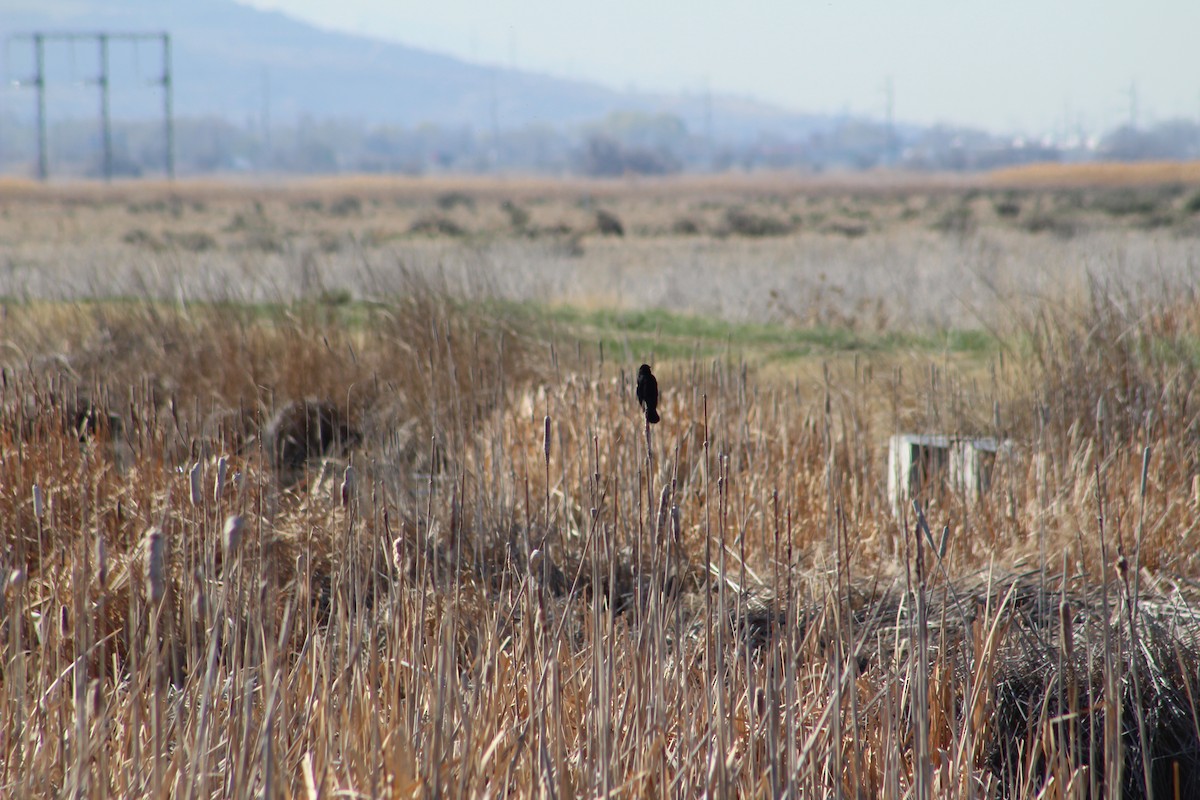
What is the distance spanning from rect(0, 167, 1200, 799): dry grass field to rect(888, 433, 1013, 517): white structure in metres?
0.07

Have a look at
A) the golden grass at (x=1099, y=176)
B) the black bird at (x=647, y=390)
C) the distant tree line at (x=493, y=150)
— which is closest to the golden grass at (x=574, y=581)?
the black bird at (x=647, y=390)

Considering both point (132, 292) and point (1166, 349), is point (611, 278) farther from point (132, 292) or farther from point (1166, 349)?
point (1166, 349)

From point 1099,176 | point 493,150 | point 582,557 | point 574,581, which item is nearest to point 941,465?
point 582,557

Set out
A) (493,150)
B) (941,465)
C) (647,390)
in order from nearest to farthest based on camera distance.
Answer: (647,390), (941,465), (493,150)

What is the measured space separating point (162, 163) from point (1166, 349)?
461ft

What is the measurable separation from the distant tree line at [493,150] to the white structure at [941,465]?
97767mm

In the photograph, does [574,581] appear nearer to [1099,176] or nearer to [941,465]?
[941,465]

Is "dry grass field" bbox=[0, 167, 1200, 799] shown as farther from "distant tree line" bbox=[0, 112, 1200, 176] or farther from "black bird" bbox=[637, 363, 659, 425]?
"distant tree line" bbox=[0, 112, 1200, 176]

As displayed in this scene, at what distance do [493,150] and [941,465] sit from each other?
528 feet

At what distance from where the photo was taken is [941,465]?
15.3ft

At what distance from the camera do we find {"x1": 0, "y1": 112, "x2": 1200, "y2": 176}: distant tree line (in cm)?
11375

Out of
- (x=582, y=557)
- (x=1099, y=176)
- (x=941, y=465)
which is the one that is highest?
(x=1099, y=176)

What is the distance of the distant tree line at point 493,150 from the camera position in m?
114

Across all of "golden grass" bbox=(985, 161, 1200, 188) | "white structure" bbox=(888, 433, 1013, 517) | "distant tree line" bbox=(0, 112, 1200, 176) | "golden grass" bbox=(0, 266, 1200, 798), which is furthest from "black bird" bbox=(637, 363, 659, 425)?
"distant tree line" bbox=(0, 112, 1200, 176)
